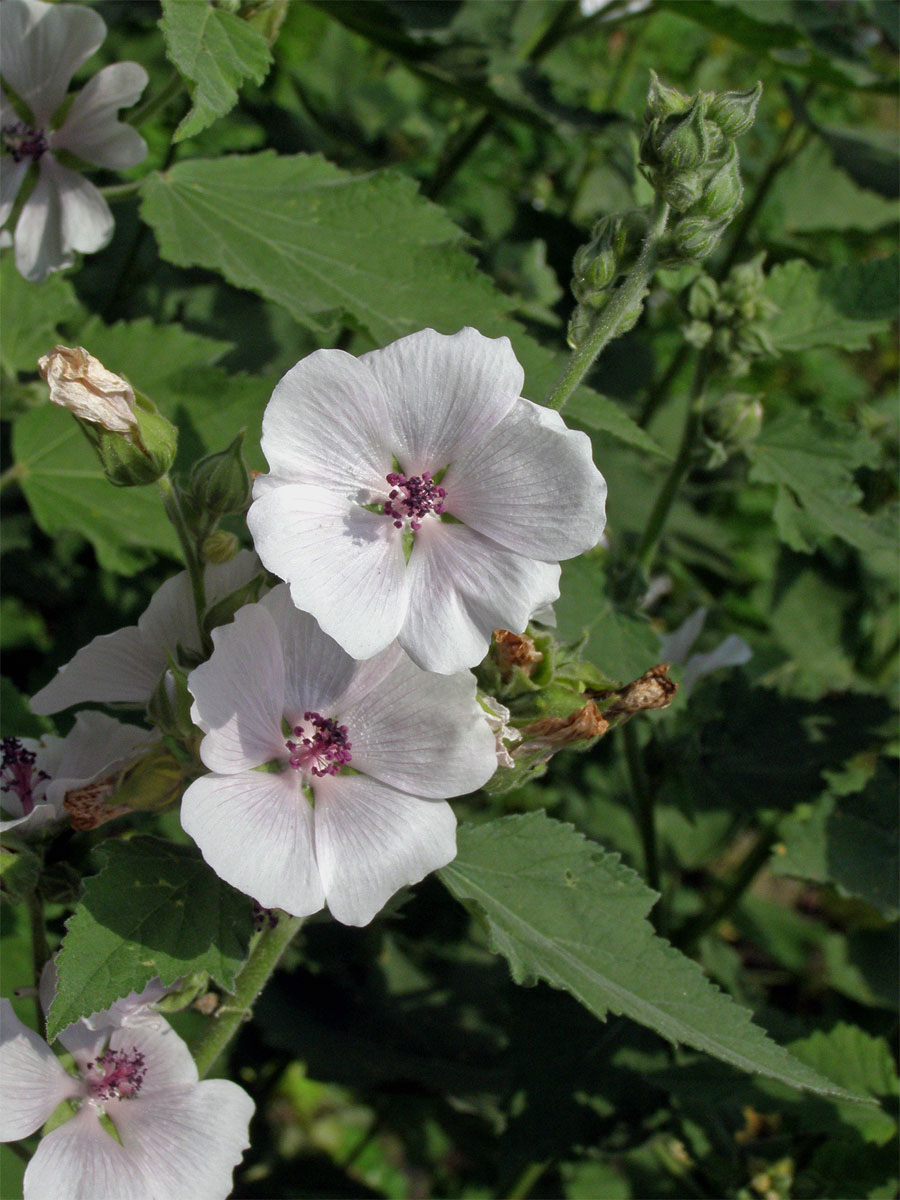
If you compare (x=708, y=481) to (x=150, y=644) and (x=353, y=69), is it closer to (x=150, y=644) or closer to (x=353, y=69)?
(x=353, y=69)

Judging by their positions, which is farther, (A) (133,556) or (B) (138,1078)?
(A) (133,556)

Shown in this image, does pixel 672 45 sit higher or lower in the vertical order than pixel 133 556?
higher

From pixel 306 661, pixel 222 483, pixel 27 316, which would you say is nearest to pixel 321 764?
pixel 306 661

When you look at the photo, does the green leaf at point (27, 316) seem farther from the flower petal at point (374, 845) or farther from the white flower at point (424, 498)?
the flower petal at point (374, 845)

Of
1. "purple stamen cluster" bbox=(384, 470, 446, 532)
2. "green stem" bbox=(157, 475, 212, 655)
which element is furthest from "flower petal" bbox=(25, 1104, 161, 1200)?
"purple stamen cluster" bbox=(384, 470, 446, 532)

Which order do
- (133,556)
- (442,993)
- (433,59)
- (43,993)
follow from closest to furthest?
(43,993) < (133,556) < (433,59) < (442,993)

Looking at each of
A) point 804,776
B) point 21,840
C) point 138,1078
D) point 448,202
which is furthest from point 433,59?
point 138,1078
